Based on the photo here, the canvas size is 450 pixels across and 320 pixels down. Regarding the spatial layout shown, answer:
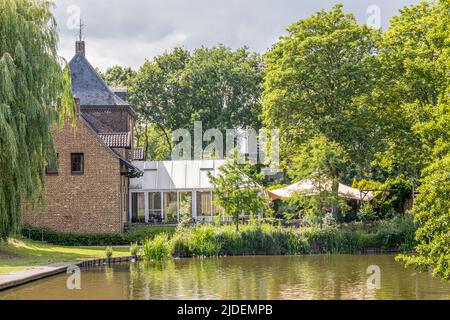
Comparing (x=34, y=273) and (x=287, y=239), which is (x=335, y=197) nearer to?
(x=287, y=239)

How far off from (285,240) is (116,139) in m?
12.4

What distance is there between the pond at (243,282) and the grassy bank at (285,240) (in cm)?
274

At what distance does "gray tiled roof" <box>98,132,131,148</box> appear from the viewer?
4091cm

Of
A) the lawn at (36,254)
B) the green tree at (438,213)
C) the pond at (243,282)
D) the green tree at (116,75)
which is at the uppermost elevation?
the green tree at (116,75)

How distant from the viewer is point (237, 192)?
34.8 metres

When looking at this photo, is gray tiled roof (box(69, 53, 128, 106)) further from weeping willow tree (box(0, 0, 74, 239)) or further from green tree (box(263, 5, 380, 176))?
weeping willow tree (box(0, 0, 74, 239))

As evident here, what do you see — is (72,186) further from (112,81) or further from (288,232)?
(112,81)

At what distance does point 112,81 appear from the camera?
71.8m

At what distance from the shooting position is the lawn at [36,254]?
2580 centimetres

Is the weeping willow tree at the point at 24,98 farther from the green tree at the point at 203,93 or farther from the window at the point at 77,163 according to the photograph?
the green tree at the point at 203,93

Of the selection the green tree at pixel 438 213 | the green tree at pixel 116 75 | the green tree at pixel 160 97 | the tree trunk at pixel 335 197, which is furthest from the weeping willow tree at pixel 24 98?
the green tree at pixel 116 75

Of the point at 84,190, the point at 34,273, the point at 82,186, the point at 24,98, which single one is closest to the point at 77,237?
the point at 84,190

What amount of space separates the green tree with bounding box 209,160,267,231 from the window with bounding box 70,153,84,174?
722 centimetres

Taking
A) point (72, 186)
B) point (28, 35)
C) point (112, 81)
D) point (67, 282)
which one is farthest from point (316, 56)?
point (112, 81)
